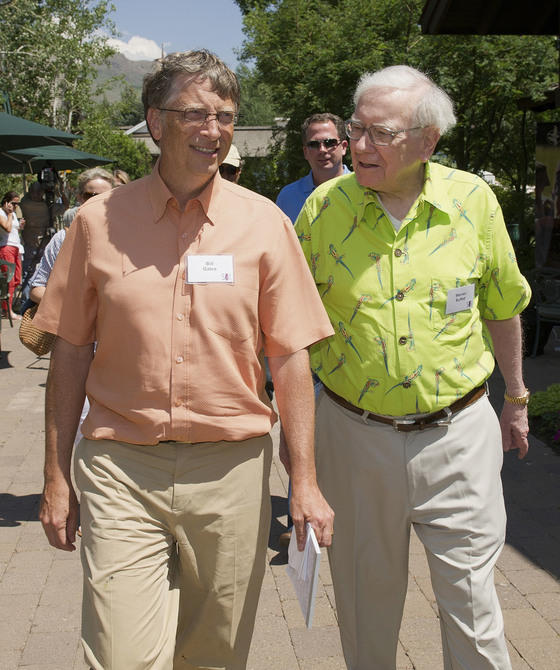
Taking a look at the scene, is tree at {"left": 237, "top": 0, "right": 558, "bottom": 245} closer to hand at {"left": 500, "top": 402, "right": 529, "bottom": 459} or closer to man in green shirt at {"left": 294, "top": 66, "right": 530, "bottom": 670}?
hand at {"left": 500, "top": 402, "right": 529, "bottom": 459}

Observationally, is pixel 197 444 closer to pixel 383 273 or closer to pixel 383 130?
pixel 383 273

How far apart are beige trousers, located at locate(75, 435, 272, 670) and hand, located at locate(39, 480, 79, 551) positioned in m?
0.07

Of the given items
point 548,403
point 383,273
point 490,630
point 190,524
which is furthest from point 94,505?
point 548,403

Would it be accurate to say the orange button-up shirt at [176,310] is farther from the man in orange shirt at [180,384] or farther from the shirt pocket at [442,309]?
the shirt pocket at [442,309]

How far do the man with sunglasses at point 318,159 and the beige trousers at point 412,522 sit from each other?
5.47 ft

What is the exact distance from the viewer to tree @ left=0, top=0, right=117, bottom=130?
3045cm

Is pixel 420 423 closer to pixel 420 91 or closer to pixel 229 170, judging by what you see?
pixel 420 91

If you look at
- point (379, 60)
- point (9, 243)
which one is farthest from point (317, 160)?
point (379, 60)

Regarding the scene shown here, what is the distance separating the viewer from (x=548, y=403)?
6.76 metres

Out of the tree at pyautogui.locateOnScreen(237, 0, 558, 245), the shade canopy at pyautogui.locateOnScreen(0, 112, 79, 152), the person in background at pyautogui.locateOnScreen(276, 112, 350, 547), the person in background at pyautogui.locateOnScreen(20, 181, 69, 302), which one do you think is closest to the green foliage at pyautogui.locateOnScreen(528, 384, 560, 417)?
the person in background at pyautogui.locateOnScreen(276, 112, 350, 547)

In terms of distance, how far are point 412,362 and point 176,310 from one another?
2.51ft

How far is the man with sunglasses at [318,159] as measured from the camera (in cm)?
419

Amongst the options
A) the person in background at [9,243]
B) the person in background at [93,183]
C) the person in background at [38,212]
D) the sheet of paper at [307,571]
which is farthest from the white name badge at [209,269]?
the person in background at [38,212]

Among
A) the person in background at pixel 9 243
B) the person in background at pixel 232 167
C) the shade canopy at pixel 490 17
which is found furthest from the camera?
the person in background at pixel 9 243
